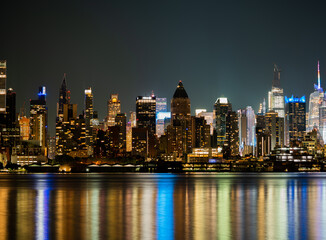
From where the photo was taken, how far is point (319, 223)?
35.2 metres

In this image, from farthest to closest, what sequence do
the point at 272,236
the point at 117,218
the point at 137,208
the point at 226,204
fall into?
the point at 226,204 → the point at 137,208 → the point at 117,218 → the point at 272,236

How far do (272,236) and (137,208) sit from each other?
18689 millimetres

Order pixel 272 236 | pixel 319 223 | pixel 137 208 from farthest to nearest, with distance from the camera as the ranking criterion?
pixel 137 208
pixel 319 223
pixel 272 236

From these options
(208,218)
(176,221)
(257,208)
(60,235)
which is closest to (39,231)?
(60,235)

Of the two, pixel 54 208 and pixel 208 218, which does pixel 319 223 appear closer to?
pixel 208 218

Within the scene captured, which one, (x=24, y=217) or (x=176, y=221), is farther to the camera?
(x=24, y=217)

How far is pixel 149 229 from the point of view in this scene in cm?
3186

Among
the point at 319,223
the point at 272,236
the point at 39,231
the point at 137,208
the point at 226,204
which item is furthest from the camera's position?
the point at 226,204

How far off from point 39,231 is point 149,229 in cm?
617

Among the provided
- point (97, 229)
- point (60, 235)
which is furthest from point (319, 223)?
point (60, 235)

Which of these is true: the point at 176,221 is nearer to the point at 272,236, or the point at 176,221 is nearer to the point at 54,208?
the point at 272,236

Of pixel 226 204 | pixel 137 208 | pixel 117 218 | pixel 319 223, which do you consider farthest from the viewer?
pixel 226 204

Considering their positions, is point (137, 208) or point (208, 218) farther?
point (137, 208)

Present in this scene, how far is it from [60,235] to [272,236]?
11141mm
